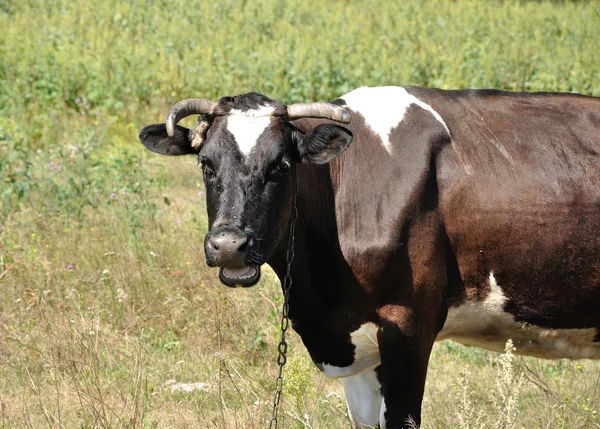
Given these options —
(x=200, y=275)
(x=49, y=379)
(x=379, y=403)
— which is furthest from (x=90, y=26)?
(x=379, y=403)

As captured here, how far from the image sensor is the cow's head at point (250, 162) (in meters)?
4.18

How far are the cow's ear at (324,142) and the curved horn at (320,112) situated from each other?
6cm

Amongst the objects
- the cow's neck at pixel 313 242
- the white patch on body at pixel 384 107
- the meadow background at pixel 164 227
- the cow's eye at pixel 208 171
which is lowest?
the meadow background at pixel 164 227

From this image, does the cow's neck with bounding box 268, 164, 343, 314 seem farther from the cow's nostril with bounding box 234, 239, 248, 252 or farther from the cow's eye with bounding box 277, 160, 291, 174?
the cow's nostril with bounding box 234, 239, 248, 252

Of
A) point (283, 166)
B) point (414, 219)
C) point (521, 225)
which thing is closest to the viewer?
point (283, 166)

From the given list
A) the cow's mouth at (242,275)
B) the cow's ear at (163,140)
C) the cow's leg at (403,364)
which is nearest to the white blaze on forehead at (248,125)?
the cow's ear at (163,140)

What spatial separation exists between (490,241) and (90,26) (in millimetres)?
15348

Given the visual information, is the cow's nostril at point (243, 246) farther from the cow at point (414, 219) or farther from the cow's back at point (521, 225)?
the cow's back at point (521, 225)

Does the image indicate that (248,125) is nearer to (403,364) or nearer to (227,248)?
(227,248)

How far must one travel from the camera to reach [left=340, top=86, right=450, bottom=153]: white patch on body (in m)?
4.83

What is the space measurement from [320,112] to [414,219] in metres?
0.75

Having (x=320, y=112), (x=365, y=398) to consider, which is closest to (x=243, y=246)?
(x=320, y=112)

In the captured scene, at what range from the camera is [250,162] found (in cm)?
434

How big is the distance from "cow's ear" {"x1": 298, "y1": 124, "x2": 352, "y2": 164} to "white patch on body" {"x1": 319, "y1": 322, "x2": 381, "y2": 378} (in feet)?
3.10
